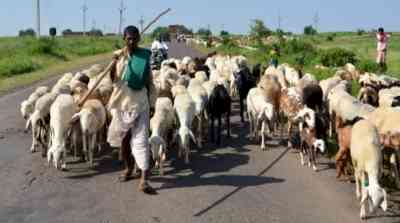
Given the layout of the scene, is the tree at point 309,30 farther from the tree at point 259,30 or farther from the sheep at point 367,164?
the sheep at point 367,164

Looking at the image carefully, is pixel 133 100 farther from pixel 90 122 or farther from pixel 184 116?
pixel 184 116

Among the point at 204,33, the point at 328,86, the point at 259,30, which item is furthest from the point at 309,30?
the point at 328,86

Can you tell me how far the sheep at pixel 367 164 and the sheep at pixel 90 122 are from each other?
13.9ft

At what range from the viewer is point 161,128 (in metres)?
9.77

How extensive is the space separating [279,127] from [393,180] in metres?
4.98

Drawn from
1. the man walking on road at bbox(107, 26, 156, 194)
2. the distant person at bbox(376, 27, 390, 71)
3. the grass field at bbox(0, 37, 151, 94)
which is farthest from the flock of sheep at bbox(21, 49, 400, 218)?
the grass field at bbox(0, 37, 151, 94)

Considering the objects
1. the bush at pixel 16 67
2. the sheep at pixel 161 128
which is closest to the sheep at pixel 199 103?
the sheep at pixel 161 128

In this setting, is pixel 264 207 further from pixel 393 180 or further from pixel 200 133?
pixel 200 133

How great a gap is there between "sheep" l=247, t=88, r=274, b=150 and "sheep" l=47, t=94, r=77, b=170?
3.72 m

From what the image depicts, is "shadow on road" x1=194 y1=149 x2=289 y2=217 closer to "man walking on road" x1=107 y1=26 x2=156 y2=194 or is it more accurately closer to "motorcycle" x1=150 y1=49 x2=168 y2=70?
"man walking on road" x1=107 y1=26 x2=156 y2=194

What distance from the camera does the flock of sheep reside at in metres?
8.00

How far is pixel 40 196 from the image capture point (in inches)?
312

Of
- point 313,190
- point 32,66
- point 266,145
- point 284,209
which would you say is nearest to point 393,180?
point 313,190

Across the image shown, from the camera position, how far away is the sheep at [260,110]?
11.5 metres
